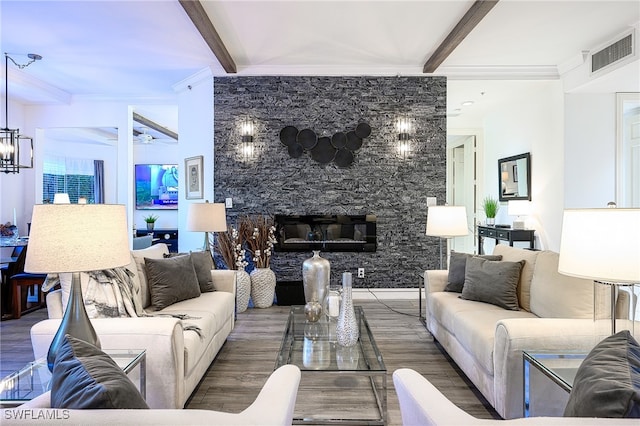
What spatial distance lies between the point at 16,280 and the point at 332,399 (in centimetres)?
378

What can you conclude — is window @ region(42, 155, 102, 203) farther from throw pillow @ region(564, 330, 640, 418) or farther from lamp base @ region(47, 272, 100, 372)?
throw pillow @ region(564, 330, 640, 418)

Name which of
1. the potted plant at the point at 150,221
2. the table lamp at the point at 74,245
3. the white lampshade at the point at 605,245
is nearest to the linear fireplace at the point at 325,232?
the table lamp at the point at 74,245

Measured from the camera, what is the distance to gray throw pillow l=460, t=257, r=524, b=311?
2.82 meters

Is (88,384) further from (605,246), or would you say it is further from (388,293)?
(388,293)

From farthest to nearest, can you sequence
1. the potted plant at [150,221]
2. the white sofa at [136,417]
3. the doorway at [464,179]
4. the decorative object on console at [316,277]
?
the potted plant at [150,221] → the doorway at [464,179] → the decorative object on console at [316,277] → the white sofa at [136,417]

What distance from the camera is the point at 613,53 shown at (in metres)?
4.28

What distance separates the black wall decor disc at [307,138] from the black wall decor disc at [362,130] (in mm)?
566

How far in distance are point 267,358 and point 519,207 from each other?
4.58 meters

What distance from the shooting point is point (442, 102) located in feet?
16.8

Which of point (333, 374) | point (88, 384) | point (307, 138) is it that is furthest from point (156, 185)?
point (88, 384)

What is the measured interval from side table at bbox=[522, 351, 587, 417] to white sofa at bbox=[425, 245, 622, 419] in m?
0.09

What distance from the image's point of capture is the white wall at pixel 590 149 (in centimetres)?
500

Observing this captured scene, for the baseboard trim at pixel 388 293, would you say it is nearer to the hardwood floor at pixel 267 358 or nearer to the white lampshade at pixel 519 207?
the hardwood floor at pixel 267 358

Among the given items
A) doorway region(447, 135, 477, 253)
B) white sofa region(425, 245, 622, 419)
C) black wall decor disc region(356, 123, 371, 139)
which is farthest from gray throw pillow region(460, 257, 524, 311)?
doorway region(447, 135, 477, 253)
